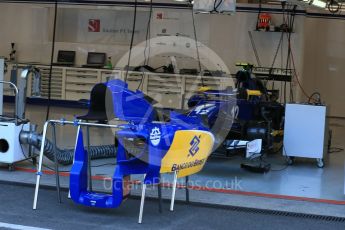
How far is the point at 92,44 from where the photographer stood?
13.9 m

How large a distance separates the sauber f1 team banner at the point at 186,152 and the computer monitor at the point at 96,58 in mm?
9087

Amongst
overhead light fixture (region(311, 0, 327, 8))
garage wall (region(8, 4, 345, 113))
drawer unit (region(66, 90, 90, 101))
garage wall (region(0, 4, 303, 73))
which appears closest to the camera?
overhead light fixture (region(311, 0, 327, 8))

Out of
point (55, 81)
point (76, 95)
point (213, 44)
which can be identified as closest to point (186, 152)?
point (213, 44)

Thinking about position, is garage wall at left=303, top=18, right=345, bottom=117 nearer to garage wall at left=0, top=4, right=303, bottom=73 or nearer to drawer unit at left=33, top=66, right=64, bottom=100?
garage wall at left=0, top=4, right=303, bottom=73

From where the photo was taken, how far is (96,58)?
1373 centimetres

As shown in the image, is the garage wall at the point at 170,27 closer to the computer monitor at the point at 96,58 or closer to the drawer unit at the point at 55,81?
the computer monitor at the point at 96,58

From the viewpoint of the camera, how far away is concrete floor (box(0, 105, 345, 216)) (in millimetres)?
5465

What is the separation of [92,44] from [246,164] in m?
7.75

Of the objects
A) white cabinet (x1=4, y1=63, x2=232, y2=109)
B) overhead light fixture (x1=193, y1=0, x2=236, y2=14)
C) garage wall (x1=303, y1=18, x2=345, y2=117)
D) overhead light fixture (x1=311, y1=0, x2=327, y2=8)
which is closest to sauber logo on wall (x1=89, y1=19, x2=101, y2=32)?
white cabinet (x1=4, y1=63, x2=232, y2=109)

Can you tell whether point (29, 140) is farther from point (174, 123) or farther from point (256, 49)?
point (256, 49)

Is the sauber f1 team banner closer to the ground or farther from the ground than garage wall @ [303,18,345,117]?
closer to the ground

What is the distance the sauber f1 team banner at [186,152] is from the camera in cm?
458

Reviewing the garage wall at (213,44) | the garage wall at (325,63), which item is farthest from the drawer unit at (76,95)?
the garage wall at (325,63)

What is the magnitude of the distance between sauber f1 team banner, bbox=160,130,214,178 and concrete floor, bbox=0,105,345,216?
2.46 feet
